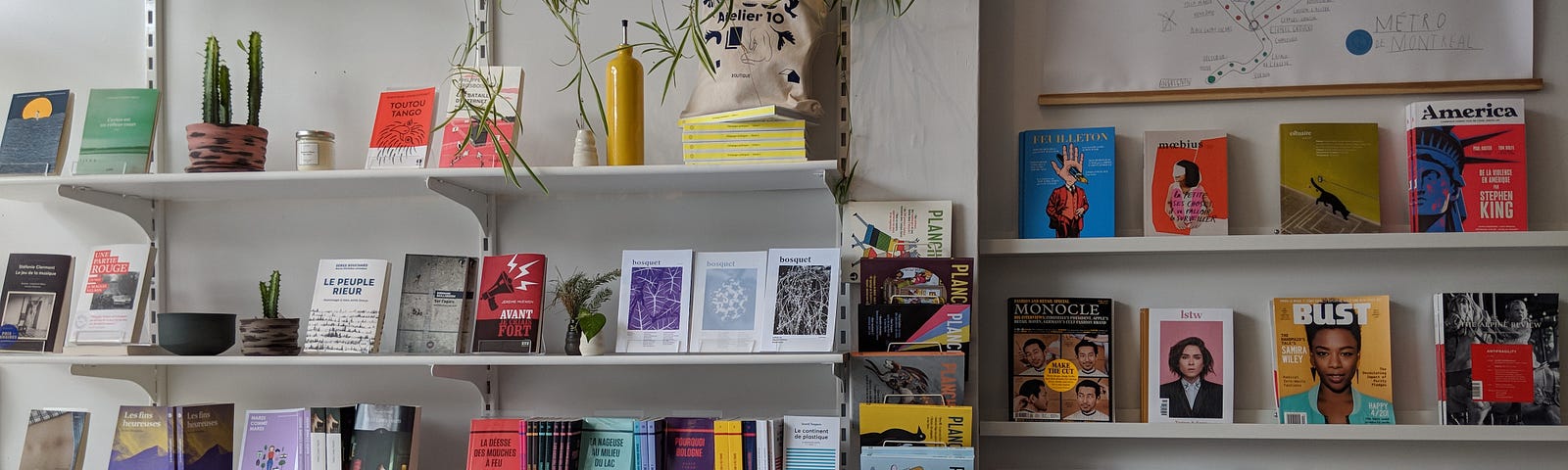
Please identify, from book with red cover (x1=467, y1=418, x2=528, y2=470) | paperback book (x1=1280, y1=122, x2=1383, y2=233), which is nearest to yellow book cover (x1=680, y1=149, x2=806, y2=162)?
book with red cover (x1=467, y1=418, x2=528, y2=470)

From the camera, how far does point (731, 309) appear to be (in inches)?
80.2

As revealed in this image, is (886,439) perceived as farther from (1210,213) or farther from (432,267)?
(432,267)

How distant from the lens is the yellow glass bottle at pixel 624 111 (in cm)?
203

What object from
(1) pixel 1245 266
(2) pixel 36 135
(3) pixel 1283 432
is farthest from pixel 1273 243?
(2) pixel 36 135

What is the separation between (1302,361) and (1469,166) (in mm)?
482

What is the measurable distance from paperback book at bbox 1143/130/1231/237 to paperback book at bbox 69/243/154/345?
201 cm

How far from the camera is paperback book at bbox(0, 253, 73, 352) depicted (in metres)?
2.15

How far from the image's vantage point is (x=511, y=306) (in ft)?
6.75

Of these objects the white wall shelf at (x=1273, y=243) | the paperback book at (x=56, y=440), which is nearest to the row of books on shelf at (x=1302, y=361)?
the white wall shelf at (x=1273, y=243)

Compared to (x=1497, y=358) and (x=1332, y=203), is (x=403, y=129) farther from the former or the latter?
(x=1497, y=358)

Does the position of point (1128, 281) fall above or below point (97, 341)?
above

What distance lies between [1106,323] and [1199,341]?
0.60 ft

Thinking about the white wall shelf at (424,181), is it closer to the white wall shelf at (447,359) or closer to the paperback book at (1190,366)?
the white wall shelf at (447,359)

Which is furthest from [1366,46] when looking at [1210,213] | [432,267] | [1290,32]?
[432,267]
